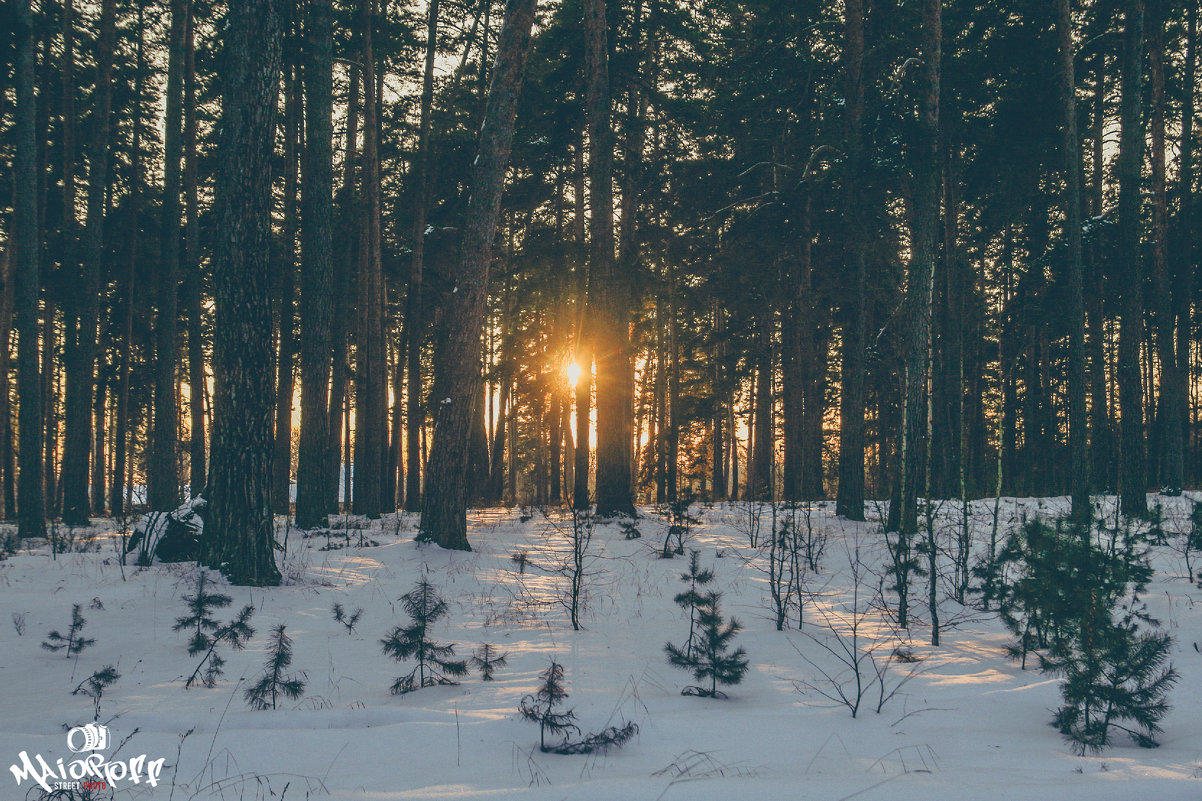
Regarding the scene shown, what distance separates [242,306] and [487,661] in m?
4.73

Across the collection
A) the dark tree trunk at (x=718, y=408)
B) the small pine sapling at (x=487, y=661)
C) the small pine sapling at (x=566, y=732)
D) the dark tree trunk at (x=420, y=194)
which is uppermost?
the dark tree trunk at (x=420, y=194)

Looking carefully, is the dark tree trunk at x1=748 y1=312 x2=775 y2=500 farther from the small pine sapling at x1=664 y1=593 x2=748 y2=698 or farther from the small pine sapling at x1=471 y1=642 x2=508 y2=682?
the small pine sapling at x1=664 y1=593 x2=748 y2=698

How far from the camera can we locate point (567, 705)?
3801 mm

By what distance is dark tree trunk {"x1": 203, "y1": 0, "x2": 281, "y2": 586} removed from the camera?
682cm

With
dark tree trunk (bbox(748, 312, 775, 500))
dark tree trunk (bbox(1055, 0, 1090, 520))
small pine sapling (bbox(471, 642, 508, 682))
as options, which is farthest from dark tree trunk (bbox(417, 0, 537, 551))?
dark tree trunk (bbox(748, 312, 775, 500))

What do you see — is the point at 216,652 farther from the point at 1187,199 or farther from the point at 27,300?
the point at 1187,199

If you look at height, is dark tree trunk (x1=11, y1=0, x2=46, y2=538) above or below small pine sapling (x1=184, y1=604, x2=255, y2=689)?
above

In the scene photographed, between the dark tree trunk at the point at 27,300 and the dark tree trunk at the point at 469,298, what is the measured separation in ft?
25.8

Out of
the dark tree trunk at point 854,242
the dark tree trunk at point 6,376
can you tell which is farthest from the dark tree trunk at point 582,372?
the dark tree trunk at point 6,376

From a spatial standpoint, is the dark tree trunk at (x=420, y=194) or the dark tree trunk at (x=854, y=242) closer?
the dark tree trunk at (x=854, y=242)

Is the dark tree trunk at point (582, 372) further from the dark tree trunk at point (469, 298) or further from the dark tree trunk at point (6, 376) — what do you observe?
the dark tree trunk at point (6, 376)

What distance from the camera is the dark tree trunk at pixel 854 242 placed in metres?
11.3

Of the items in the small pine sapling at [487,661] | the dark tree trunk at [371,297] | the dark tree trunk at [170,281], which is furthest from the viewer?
the dark tree trunk at [371,297]

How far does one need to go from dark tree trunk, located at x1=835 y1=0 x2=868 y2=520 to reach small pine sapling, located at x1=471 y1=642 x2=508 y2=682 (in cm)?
991
